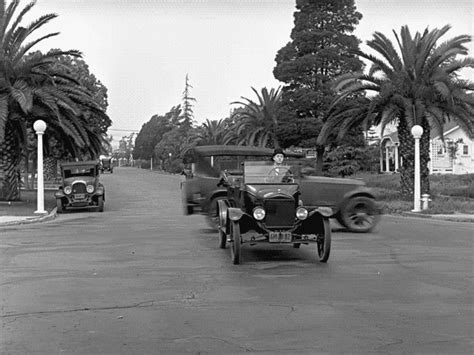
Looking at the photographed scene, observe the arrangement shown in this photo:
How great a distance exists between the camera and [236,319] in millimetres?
6848

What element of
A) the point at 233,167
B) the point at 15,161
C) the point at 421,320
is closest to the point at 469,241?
the point at 233,167

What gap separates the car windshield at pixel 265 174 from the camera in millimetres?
11653

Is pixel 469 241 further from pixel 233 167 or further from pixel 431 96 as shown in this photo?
pixel 431 96

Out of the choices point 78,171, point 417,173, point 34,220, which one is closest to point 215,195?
point 34,220

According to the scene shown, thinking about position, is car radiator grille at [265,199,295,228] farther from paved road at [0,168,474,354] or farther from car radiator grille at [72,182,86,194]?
car radiator grille at [72,182,86,194]

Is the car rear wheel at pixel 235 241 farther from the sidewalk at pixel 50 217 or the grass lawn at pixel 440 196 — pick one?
the grass lawn at pixel 440 196

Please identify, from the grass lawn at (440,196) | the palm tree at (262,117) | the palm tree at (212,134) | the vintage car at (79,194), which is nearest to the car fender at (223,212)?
the grass lawn at (440,196)

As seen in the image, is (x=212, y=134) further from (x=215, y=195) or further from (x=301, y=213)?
(x=301, y=213)

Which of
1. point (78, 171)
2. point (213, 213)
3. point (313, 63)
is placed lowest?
point (213, 213)

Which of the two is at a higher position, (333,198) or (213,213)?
(333,198)

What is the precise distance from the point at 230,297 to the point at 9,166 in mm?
20943

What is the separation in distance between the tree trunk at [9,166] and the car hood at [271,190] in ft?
57.4

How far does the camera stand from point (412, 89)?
85.1 ft

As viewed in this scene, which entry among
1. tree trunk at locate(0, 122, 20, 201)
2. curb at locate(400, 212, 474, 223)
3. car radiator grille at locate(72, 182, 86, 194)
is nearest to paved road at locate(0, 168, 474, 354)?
curb at locate(400, 212, 474, 223)
